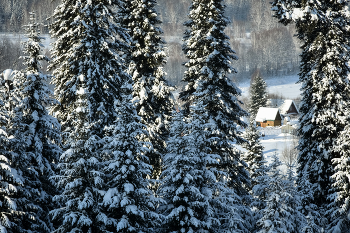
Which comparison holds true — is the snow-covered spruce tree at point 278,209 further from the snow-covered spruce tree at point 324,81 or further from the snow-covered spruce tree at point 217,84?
the snow-covered spruce tree at point 217,84

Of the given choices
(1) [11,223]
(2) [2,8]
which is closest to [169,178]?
(1) [11,223]

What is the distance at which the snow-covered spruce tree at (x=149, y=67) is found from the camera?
20.1m

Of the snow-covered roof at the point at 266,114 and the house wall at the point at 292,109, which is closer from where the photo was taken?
the snow-covered roof at the point at 266,114

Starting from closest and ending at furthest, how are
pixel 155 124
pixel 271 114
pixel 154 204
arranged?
pixel 154 204
pixel 155 124
pixel 271 114

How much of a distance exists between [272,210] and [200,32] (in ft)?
37.4

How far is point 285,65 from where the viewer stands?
150 meters

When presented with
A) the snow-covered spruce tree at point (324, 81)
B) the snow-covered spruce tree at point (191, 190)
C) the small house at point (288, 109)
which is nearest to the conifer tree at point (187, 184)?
the snow-covered spruce tree at point (191, 190)

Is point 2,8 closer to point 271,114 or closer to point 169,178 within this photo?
point 271,114

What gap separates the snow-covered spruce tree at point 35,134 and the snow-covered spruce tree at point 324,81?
13047 mm

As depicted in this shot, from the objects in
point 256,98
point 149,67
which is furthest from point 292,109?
point 149,67

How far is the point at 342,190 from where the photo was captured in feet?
53.1

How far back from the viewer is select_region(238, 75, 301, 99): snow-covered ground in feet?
375

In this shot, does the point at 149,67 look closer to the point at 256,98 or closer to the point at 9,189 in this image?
the point at 9,189

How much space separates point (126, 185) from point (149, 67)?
1178 cm
